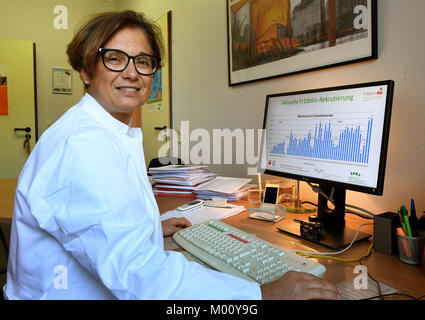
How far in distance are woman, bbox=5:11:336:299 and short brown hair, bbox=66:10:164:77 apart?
177 millimetres

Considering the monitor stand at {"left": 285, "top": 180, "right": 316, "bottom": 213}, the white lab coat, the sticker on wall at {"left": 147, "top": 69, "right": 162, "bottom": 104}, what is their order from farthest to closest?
1. the sticker on wall at {"left": 147, "top": 69, "right": 162, "bottom": 104}
2. the monitor stand at {"left": 285, "top": 180, "right": 316, "bottom": 213}
3. the white lab coat

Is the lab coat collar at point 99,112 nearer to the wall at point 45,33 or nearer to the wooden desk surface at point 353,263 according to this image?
the wooden desk surface at point 353,263

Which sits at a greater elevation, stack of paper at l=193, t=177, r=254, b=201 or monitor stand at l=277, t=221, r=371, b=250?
stack of paper at l=193, t=177, r=254, b=201

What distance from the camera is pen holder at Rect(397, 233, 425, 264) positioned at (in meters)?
0.84

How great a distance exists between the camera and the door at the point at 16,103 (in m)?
3.66

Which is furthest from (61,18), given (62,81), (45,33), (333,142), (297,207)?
(333,142)

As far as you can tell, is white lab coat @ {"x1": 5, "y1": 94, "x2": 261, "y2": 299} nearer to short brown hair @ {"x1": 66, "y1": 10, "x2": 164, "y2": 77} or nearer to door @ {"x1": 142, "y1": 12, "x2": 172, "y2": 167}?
short brown hair @ {"x1": 66, "y1": 10, "x2": 164, "y2": 77}

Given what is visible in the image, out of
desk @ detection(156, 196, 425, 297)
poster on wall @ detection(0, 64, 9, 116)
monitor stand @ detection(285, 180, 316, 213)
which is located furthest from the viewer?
poster on wall @ detection(0, 64, 9, 116)

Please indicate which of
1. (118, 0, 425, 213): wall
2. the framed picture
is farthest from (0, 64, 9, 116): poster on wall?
the framed picture

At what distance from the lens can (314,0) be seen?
4.91ft

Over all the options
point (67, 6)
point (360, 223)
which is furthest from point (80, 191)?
point (67, 6)

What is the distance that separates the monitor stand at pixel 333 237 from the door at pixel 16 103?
3.67 metres

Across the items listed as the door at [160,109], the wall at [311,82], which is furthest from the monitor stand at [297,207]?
the door at [160,109]
